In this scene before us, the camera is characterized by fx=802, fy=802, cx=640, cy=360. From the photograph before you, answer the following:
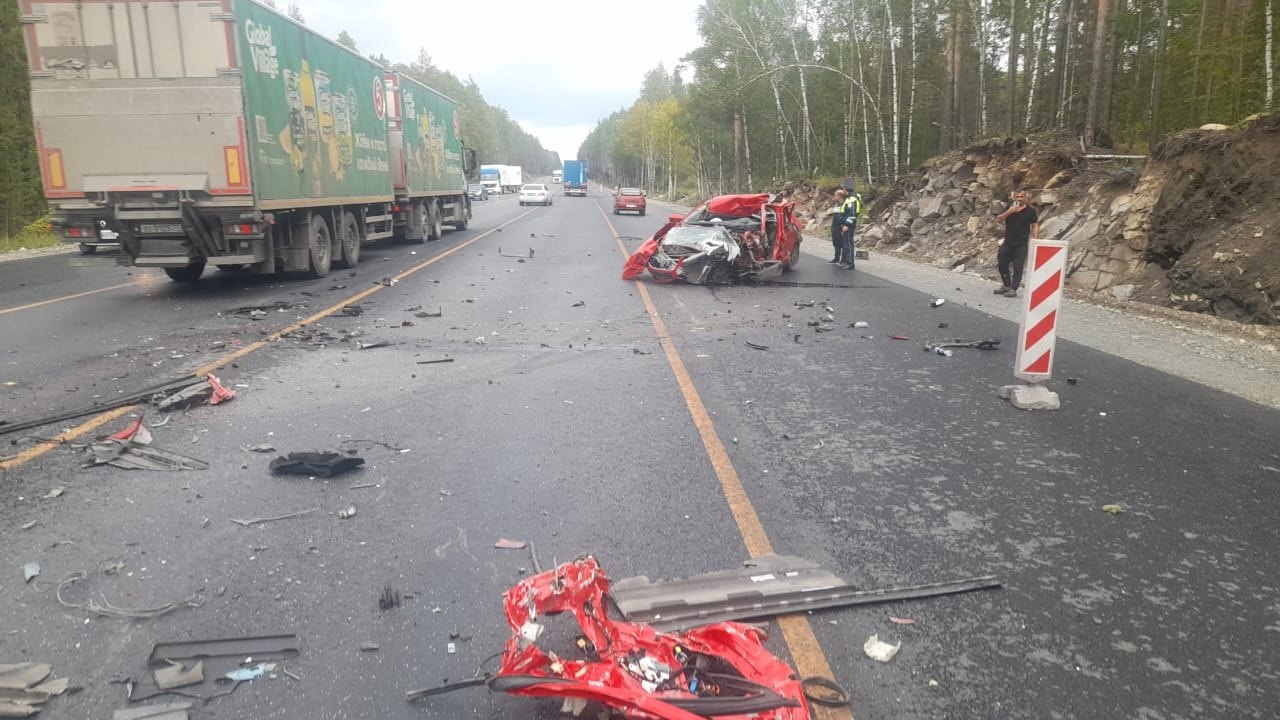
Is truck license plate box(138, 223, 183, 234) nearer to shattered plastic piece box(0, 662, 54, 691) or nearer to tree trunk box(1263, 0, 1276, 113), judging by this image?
shattered plastic piece box(0, 662, 54, 691)

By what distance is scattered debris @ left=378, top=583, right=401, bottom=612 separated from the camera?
11.0 ft

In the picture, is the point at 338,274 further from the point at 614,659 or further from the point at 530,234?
the point at 614,659

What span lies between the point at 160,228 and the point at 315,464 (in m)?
8.56

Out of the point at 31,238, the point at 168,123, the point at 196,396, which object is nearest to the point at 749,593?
the point at 196,396

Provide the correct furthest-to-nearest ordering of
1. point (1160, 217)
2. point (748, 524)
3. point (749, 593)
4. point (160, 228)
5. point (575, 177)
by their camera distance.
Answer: point (575, 177) → point (1160, 217) → point (160, 228) → point (748, 524) → point (749, 593)

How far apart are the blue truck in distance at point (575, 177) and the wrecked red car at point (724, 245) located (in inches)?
2999

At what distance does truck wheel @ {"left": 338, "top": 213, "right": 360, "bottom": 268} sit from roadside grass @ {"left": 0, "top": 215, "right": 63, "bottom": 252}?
381 inches

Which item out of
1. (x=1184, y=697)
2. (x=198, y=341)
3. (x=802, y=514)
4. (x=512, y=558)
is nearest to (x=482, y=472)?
(x=512, y=558)

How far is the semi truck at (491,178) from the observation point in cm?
8594

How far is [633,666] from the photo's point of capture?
2.67 meters

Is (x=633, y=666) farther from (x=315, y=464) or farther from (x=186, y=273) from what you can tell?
(x=186, y=273)

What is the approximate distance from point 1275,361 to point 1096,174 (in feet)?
32.0

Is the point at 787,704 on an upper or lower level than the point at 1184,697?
upper

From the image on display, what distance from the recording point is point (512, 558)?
3.81 metres
